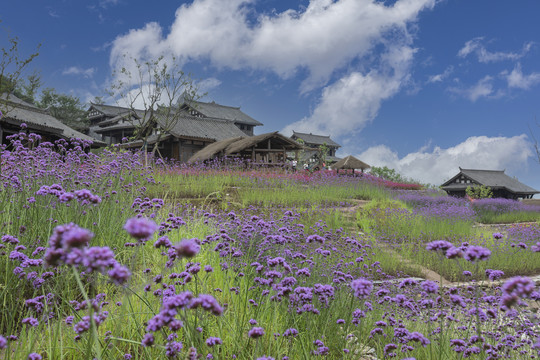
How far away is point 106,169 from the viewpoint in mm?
6434

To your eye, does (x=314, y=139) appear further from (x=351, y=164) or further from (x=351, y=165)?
(x=351, y=165)

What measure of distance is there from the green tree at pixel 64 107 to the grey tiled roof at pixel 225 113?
→ 15726mm

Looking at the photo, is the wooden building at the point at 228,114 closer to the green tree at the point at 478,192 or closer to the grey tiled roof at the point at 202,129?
the grey tiled roof at the point at 202,129

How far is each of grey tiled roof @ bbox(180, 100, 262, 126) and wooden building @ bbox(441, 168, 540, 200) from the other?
30541mm

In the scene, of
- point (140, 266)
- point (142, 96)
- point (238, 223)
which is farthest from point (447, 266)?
point (142, 96)

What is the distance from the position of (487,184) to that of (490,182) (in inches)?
61.1

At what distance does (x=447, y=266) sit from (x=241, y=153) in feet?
69.6

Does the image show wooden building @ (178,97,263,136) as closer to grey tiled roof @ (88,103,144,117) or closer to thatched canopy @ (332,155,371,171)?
grey tiled roof @ (88,103,144,117)

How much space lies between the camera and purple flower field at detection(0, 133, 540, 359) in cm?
193

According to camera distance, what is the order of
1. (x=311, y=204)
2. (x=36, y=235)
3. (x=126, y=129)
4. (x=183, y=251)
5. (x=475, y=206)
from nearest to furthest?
(x=183, y=251)
(x=36, y=235)
(x=311, y=204)
(x=475, y=206)
(x=126, y=129)

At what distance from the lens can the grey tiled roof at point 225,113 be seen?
54688 millimetres

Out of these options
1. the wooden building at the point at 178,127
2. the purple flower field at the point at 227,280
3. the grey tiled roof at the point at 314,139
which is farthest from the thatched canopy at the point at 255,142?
the grey tiled roof at the point at 314,139

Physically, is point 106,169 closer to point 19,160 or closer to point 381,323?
point 19,160

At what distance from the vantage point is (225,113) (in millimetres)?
56938
